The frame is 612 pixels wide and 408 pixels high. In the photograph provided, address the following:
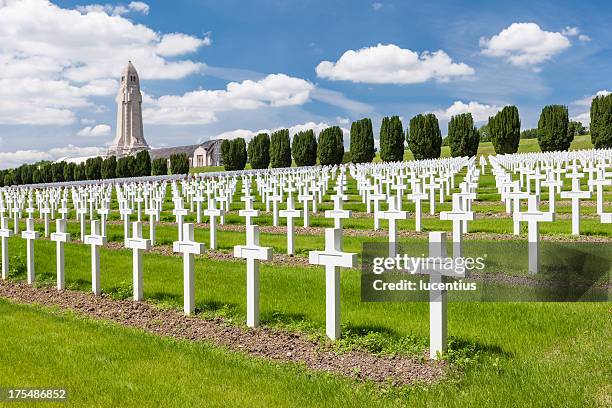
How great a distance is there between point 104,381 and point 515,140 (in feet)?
176

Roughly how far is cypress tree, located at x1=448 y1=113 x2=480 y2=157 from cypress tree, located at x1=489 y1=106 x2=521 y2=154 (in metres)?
1.79

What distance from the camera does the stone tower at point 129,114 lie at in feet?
350

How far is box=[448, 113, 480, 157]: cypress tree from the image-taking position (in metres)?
53.0

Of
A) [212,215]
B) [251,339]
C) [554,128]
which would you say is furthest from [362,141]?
[251,339]

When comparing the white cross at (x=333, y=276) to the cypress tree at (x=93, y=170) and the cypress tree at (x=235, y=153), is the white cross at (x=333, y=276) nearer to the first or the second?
the cypress tree at (x=235, y=153)

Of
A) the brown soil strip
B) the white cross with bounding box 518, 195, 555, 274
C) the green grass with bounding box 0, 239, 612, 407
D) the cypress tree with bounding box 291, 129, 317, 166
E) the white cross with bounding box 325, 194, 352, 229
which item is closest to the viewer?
the green grass with bounding box 0, 239, 612, 407

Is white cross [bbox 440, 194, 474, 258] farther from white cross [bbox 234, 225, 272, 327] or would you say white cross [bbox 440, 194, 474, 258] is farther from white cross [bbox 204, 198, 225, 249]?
white cross [bbox 204, 198, 225, 249]

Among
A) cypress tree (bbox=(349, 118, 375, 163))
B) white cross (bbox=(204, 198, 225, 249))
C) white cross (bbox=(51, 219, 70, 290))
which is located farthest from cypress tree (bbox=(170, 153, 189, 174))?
white cross (bbox=(51, 219, 70, 290))

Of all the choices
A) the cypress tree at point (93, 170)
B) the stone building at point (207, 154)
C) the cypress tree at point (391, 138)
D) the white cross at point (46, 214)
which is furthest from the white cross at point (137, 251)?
the stone building at point (207, 154)

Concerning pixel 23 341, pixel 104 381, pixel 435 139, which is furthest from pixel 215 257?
pixel 435 139

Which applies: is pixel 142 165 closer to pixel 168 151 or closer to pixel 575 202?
pixel 168 151

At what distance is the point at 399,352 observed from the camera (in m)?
4.81

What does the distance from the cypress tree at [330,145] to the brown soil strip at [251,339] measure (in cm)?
4841

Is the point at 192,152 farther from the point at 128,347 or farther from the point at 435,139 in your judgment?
the point at 128,347
